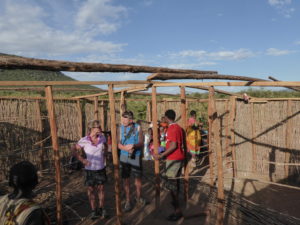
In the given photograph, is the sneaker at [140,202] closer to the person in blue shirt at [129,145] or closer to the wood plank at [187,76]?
the person in blue shirt at [129,145]

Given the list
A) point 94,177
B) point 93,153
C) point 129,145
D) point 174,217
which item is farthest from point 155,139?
point 174,217

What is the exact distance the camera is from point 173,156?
4125 millimetres

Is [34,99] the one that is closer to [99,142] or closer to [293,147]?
[99,142]

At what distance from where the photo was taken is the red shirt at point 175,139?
13.2ft

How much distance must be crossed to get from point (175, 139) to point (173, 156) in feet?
1.00

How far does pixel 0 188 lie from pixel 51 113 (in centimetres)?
223

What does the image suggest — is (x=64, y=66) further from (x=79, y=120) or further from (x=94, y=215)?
(x=79, y=120)

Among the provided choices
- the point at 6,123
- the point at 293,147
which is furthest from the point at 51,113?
the point at 293,147

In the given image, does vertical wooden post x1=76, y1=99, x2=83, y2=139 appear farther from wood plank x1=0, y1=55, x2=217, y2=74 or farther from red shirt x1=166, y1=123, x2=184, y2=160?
red shirt x1=166, y1=123, x2=184, y2=160

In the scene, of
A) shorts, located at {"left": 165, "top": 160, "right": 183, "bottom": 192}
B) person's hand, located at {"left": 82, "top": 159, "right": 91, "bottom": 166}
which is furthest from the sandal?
person's hand, located at {"left": 82, "top": 159, "right": 91, "bottom": 166}

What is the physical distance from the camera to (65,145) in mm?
6840

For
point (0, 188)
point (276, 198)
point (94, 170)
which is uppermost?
point (94, 170)

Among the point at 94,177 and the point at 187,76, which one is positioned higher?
the point at 187,76

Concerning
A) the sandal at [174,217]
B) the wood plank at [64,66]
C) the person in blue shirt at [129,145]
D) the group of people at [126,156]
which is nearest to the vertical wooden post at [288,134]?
the group of people at [126,156]
